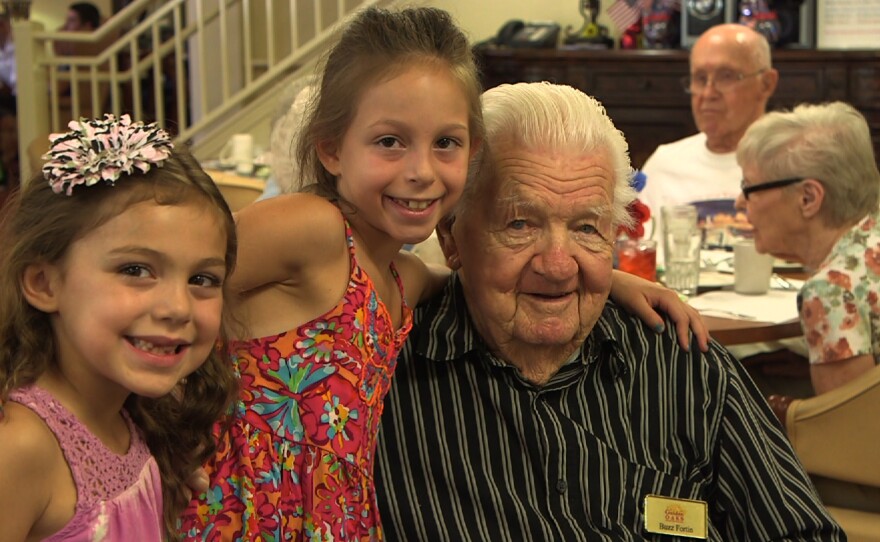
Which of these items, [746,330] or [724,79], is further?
[724,79]

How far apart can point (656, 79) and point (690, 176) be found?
1.82 m

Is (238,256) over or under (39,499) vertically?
over

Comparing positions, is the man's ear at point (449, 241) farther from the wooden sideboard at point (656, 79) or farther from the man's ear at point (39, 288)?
the wooden sideboard at point (656, 79)

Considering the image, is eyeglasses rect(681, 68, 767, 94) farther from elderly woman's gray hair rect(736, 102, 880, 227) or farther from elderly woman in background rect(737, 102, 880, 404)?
elderly woman's gray hair rect(736, 102, 880, 227)

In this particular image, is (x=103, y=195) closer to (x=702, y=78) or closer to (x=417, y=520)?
(x=417, y=520)

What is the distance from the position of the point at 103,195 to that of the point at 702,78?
4.03m

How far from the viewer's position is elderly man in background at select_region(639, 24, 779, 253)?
15.7ft

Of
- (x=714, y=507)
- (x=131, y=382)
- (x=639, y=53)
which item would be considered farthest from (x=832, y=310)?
(x=639, y=53)

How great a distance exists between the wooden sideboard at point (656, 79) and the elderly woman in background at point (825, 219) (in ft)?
10.5

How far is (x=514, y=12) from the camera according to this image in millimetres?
7359

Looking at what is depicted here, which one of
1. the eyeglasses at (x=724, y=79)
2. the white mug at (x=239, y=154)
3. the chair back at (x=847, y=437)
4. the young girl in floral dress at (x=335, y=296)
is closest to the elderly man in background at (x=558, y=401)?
the young girl in floral dress at (x=335, y=296)

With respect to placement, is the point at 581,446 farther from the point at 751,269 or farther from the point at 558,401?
the point at 751,269

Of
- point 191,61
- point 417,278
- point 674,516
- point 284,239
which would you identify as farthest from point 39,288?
point 191,61

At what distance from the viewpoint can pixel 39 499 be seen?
1332 millimetres
